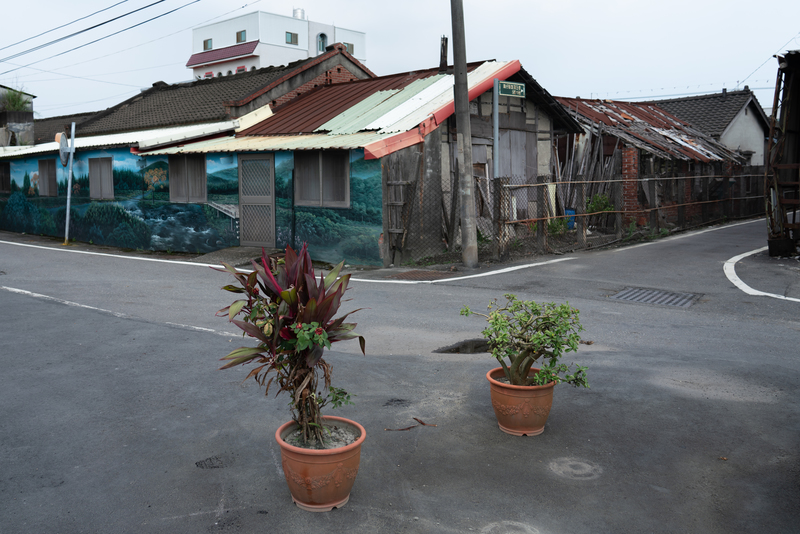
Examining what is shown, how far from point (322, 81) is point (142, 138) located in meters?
5.66

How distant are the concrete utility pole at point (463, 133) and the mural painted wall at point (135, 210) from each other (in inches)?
250

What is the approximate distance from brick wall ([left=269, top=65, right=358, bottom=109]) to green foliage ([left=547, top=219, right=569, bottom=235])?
27.7 feet

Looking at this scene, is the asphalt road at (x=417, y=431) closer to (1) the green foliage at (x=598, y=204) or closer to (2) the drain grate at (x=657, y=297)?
(2) the drain grate at (x=657, y=297)

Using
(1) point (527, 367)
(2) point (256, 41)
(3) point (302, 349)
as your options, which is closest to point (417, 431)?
(1) point (527, 367)

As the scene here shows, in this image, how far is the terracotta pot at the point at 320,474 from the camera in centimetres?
367

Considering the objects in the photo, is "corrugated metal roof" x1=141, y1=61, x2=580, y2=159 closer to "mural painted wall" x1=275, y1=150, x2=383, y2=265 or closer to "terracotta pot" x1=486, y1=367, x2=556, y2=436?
"mural painted wall" x1=275, y1=150, x2=383, y2=265

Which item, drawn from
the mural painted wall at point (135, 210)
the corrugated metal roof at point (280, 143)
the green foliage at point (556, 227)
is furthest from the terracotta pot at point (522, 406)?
the mural painted wall at point (135, 210)

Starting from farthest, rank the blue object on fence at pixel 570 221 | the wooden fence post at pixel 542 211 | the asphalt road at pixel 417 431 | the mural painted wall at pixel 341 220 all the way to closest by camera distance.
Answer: the blue object on fence at pixel 570 221
the wooden fence post at pixel 542 211
the mural painted wall at pixel 341 220
the asphalt road at pixel 417 431

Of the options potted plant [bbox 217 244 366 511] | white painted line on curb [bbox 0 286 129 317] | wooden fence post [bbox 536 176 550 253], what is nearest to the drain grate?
wooden fence post [bbox 536 176 550 253]

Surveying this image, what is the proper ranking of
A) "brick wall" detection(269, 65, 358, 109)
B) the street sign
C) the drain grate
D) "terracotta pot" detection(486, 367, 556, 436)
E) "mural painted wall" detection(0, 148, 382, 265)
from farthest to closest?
1. the street sign
2. "brick wall" detection(269, 65, 358, 109)
3. "mural painted wall" detection(0, 148, 382, 265)
4. the drain grate
5. "terracotta pot" detection(486, 367, 556, 436)

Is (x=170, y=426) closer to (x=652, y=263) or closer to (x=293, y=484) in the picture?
(x=293, y=484)

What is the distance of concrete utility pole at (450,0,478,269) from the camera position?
512 inches

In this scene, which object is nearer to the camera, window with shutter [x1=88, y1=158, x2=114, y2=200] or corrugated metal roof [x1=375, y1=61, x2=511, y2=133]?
corrugated metal roof [x1=375, y1=61, x2=511, y2=133]

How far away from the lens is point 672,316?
29.3ft
